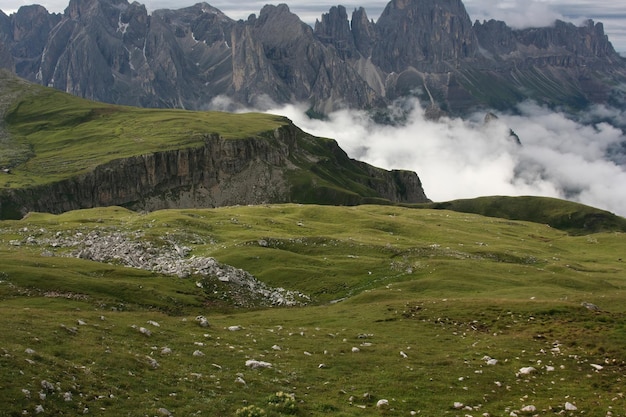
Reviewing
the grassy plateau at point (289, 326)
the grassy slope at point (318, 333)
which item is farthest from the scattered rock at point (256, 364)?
the grassy slope at point (318, 333)

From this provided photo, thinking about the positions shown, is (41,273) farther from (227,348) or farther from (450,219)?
(450,219)

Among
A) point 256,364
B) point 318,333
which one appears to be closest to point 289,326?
point 318,333

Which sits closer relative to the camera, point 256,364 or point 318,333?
point 256,364

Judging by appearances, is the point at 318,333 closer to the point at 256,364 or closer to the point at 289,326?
the point at 289,326

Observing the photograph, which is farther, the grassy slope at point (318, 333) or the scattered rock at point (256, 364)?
the scattered rock at point (256, 364)

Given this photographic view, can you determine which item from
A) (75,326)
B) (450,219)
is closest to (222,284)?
(75,326)

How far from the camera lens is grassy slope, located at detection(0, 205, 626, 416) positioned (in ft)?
97.4

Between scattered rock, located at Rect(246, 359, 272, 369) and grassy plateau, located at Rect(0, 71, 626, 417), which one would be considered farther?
scattered rock, located at Rect(246, 359, 272, 369)

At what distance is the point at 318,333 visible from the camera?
47.1 m

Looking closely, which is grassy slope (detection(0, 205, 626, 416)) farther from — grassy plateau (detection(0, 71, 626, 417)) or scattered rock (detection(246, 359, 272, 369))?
scattered rock (detection(246, 359, 272, 369))

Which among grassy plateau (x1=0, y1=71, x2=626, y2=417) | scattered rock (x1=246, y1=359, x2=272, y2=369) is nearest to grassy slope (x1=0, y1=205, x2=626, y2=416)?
grassy plateau (x1=0, y1=71, x2=626, y2=417)

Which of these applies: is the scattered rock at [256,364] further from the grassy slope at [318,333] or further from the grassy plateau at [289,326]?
the grassy slope at [318,333]

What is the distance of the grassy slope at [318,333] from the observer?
29688 millimetres

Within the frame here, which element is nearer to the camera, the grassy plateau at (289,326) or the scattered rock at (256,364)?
the grassy plateau at (289,326)
